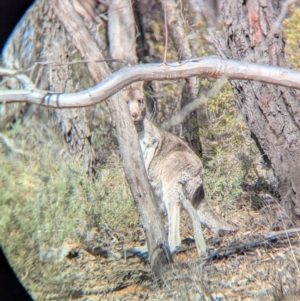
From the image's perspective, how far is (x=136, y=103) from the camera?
18.9 ft

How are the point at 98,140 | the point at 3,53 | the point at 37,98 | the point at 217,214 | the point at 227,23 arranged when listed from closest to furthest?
the point at 37,98 < the point at 227,23 < the point at 217,214 < the point at 3,53 < the point at 98,140

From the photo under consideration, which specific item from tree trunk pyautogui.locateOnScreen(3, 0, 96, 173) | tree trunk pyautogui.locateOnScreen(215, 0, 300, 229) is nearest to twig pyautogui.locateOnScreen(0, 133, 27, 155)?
tree trunk pyautogui.locateOnScreen(3, 0, 96, 173)

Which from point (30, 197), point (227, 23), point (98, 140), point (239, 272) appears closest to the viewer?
point (239, 272)

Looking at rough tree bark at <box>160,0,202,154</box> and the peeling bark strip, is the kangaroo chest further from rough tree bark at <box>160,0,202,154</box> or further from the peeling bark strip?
rough tree bark at <box>160,0,202,154</box>

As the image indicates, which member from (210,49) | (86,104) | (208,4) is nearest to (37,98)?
(86,104)

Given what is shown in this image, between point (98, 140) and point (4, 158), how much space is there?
89.3 inches

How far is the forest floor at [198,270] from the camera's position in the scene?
13.6 ft

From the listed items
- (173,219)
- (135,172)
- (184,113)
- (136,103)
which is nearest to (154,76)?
(135,172)

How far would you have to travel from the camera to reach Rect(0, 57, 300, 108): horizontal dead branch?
3344 millimetres

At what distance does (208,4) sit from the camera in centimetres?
658

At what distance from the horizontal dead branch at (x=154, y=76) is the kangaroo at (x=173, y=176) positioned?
6.56 ft

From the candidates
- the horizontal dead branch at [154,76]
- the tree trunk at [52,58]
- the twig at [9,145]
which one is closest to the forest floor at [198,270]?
the twig at [9,145]

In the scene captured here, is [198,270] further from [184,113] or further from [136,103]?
[184,113]

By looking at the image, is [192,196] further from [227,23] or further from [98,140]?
[98,140]
